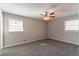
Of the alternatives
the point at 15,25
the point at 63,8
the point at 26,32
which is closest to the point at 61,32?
the point at 63,8

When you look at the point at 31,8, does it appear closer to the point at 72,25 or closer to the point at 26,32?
the point at 26,32

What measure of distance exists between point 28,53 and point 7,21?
3.27ft

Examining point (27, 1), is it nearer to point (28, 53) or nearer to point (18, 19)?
point (18, 19)

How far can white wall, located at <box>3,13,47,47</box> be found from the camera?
1.96 meters

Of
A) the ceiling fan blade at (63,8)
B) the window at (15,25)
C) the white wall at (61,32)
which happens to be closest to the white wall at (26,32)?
the window at (15,25)

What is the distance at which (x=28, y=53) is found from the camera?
2012 millimetres

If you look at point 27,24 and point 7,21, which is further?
point 27,24

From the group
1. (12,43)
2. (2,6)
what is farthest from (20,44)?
(2,6)

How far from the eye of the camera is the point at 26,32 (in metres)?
2.16

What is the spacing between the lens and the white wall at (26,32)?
1.96 meters

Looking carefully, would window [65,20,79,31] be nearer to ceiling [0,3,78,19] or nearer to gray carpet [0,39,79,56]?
ceiling [0,3,78,19]

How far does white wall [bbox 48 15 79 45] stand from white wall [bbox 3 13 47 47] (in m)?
0.20

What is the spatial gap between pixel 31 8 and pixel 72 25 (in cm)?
119

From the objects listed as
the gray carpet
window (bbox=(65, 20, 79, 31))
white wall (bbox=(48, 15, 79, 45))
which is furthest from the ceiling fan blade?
the gray carpet
